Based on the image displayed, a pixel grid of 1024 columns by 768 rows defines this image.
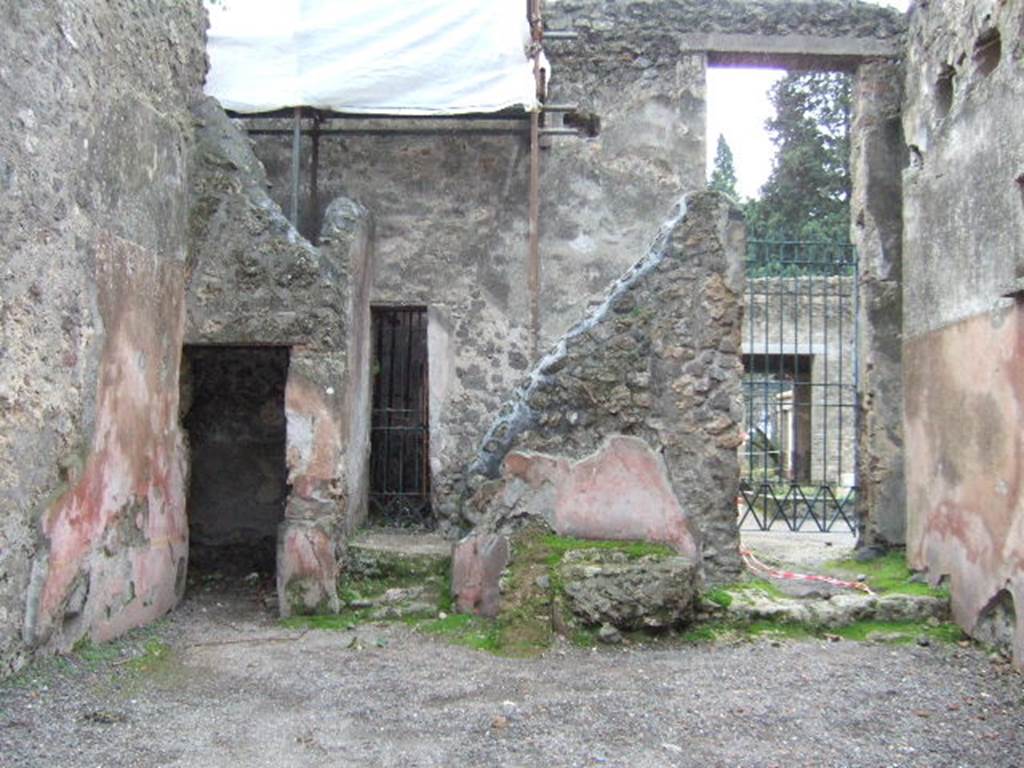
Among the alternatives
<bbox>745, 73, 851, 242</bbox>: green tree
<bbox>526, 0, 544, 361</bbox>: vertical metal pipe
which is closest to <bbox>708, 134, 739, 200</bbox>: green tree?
<bbox>745, 73, 851, 242</bbox>: green tree

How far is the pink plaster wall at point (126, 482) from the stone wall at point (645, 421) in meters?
1.83

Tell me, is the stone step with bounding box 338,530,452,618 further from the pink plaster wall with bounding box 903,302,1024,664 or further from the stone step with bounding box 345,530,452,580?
the pink plaster wall with bounding box 903,302,1024,664

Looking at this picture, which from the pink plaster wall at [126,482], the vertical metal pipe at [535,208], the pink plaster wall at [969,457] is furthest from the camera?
the vertical metal pipe at [535,208]

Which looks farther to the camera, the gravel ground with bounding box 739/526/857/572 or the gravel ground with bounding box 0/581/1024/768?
the gravel ground with bounding box 739/526/857/572

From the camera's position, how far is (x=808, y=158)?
23.6 meters

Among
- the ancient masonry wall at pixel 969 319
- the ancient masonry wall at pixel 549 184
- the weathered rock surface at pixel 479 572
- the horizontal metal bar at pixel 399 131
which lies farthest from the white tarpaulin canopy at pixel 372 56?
the weathered rock surface at pixel 479 572

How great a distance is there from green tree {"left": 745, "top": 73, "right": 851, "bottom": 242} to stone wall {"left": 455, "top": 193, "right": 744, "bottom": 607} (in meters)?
17.7

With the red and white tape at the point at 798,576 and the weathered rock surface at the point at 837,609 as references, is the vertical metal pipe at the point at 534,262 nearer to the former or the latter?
the red and white tape at the point at 798,576

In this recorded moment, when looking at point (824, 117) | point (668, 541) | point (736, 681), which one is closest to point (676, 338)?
point (668, 541)

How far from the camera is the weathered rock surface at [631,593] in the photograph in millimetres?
5324

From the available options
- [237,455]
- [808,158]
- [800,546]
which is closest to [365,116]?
[237,455]

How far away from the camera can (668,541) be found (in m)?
5.87

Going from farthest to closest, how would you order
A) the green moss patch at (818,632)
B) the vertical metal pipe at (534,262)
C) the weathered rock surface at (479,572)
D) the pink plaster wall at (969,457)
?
the vertical metal pipe at (534,262) < the weathered rock surface at (479,572) < the green moss patch at (818,632) < the pink plaster wall at (969,457)

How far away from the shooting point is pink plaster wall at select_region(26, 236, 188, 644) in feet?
15.4
